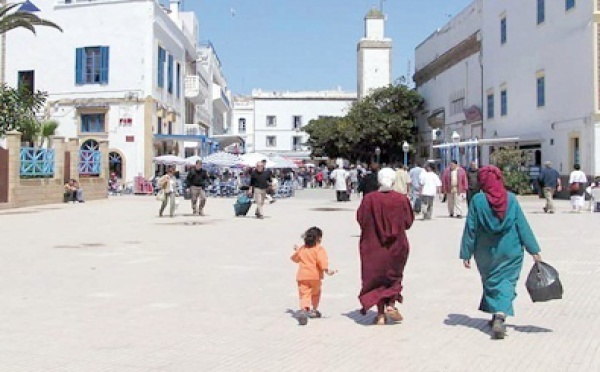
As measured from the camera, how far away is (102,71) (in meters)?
38.8

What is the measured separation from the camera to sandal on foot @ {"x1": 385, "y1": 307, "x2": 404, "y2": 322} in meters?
7.11

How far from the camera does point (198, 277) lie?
33.2ft

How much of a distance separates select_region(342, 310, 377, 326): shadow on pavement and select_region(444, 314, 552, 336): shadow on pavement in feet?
2.31

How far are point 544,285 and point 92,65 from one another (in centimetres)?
3554

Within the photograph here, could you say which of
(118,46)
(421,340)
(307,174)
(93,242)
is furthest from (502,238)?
(307,174)

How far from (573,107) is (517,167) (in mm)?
3192

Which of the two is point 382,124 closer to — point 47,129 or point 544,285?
point 47,129

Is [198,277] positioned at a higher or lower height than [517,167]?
lower

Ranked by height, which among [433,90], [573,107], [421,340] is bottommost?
[421,340]

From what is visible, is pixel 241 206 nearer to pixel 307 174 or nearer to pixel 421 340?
pixel 421 340

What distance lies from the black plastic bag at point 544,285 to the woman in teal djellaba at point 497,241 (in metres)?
0.12

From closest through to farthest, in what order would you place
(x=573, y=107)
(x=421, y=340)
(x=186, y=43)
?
1. (x=421, y=340)
2. (x=573, y=107)
3. (x=186, y=43)

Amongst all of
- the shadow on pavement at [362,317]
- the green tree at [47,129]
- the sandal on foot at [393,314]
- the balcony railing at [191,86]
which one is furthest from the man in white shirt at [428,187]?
the balcony railing at [191,86]

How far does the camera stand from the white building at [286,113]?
83.2 meters
